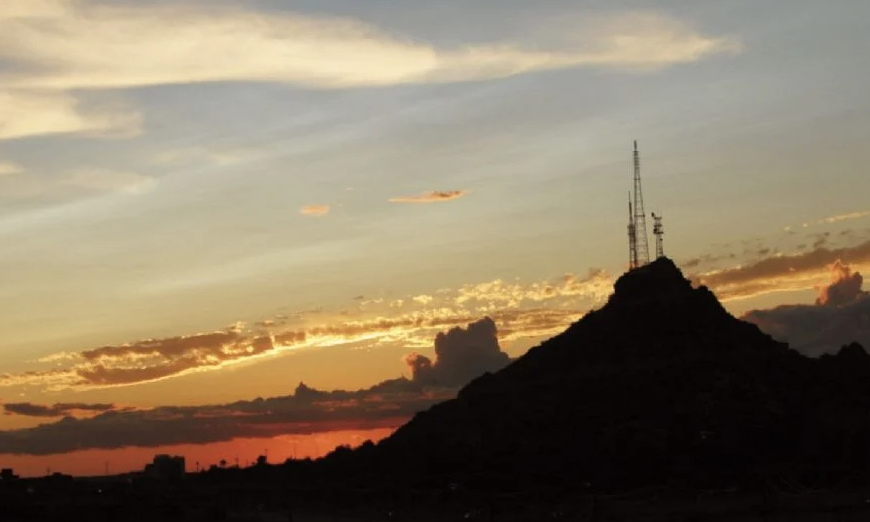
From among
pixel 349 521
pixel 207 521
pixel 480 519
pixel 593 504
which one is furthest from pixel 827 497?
pixel 207 521

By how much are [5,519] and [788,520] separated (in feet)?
367

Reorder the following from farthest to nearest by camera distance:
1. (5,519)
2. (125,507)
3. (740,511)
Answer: (125,507)
(740,511)
(5,519)

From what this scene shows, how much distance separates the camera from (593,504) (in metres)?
186

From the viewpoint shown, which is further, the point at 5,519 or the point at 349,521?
the point at 349,521

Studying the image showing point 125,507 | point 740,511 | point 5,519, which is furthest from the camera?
point 125,507

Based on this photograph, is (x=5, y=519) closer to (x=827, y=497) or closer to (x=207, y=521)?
(x=207, y=521)

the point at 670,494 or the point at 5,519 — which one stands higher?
the point at 5,519

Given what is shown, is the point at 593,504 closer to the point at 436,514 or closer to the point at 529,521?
the point at 529,521

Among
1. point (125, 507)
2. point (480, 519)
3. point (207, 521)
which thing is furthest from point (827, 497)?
point (125, 507)

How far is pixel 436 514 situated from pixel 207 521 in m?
40.1

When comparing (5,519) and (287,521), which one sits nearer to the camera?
(5,519)

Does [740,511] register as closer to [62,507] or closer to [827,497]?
[827,497]

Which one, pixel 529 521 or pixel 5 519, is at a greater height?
pixel 5 519

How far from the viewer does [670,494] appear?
196 meters
